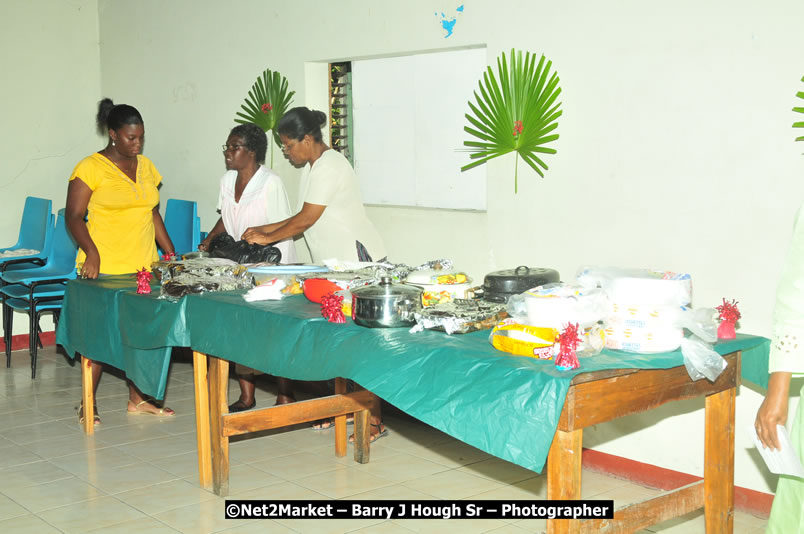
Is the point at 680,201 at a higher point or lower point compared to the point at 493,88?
lower

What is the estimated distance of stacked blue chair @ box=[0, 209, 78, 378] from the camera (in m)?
6.05

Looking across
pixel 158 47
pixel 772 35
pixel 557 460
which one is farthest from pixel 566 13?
pixel 158 47

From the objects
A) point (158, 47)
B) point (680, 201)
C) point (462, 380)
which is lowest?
point (462, 380)

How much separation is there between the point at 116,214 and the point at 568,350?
3.29 metres

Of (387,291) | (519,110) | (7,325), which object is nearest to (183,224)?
(7,325)

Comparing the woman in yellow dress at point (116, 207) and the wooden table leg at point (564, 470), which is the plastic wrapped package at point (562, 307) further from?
the woman in yellow dress at point (116, 207)

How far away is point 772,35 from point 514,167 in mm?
1342

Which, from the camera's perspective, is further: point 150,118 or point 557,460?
point 150,118

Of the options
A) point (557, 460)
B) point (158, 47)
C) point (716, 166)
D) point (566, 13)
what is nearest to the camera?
point (557, 460)

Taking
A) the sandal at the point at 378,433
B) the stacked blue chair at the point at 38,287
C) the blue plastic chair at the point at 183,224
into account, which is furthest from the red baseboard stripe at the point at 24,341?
the sandal at the point at 378,433

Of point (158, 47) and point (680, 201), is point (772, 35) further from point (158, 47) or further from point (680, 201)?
point (158, 47)

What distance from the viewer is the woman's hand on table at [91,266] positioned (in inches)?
181

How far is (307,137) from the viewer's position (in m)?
4.38

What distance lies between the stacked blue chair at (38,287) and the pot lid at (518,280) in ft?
12.7
